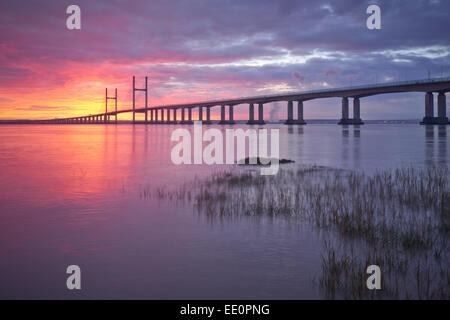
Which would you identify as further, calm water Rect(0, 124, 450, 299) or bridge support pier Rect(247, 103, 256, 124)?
bridge support pier Rect(247, 103, 256, 124)

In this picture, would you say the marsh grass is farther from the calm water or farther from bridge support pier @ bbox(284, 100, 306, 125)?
bridge support pier @ bbox(284, 100, 306, 125)

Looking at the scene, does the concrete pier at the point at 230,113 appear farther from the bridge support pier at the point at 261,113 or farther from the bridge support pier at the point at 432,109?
the bridge support pier at the point at 432,109

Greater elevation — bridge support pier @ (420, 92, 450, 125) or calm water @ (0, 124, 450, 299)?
bridge support pier @ (420, 92, 450, 125)

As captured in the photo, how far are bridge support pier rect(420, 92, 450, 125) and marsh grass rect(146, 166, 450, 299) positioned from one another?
301 feet

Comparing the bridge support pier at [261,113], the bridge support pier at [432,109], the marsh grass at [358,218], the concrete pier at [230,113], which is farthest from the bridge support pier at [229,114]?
the marsh grass at [358,218]

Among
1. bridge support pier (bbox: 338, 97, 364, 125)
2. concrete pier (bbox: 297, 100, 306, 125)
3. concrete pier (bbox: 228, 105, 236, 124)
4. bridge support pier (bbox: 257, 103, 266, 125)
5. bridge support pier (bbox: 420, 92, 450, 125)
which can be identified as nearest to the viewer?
bridge support pier (bbox: 420, 92, 450, 125)

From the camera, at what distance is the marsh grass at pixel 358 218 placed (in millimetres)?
5755

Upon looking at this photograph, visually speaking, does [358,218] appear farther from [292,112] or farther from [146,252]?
[292,112]

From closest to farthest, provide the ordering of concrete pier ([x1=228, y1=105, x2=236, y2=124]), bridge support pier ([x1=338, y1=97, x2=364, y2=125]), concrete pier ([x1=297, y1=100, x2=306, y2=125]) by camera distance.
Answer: bridge support pier ([x1=338, y1=97, x2=364, y2=125]) → concrete pier ([x1=297, y1=100, x2=306, y2=125]) → concrete pier ([x1=228, y1=105, x2=236, y2=124])

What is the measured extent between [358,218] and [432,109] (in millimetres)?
104610

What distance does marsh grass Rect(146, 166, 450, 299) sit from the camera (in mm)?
5755

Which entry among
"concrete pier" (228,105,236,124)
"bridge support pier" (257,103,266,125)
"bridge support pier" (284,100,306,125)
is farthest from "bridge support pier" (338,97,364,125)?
"concrete pier" (228,105,236,124)
